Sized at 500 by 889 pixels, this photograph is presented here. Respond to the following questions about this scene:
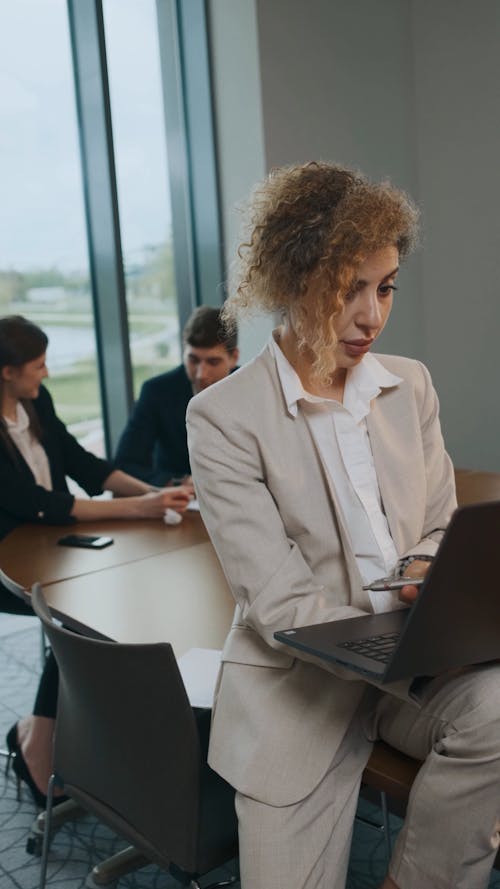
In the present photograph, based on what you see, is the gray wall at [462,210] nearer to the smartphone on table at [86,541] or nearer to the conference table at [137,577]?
the conference table at [137,577]

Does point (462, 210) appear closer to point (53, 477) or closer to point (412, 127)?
point (412, 127)

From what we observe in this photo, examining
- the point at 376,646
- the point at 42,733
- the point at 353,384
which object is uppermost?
the point at 353,384

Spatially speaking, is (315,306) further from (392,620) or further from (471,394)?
(471,394)

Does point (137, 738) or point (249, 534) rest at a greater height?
point (249, 534)

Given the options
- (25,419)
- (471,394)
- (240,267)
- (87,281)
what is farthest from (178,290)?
(240,267)

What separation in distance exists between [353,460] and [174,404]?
83.9 inches

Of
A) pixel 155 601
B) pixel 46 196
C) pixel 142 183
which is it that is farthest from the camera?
pixel 142 183

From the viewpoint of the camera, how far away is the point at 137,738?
64.5 inches

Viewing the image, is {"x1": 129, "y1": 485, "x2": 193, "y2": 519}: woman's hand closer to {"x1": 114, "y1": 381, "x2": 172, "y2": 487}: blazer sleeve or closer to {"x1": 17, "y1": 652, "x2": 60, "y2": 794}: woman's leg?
{"x1": 17, "y1": 652, "x2": 60, "y2": 794}: woman's leg

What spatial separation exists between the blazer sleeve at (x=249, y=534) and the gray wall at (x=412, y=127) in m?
3.37

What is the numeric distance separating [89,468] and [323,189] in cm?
195

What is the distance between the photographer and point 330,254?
5.40 feet

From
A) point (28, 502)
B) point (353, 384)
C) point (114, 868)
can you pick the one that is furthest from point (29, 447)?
point (353, 384)

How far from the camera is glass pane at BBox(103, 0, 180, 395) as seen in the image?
15.6 ft
